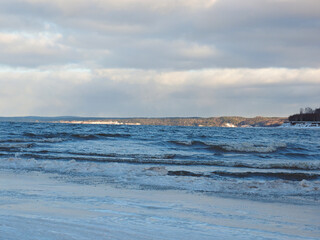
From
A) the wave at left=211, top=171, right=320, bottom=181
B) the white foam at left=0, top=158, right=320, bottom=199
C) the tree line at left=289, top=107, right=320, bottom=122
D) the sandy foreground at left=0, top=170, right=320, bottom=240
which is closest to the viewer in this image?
the sandy foreground at left=0, top=170, right=320, bottom=240

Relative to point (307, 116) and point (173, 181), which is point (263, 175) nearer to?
point (173, 181)

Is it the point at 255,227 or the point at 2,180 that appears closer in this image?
the point at 255,227

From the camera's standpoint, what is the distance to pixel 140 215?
17.4 ft

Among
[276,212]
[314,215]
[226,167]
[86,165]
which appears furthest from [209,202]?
[226,167]

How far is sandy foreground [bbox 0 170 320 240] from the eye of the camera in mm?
4367

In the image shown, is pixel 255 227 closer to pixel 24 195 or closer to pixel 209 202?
pixel 209 202

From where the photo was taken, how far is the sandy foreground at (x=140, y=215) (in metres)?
4.37

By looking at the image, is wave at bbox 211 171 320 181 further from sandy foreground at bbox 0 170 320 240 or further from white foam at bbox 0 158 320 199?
sandy foreground at bbox 0 170 320 240

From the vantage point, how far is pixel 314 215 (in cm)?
593

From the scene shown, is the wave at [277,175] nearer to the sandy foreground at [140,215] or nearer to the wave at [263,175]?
the wave at [263,175]

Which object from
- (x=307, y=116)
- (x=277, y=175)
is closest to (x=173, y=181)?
(x=277, y=175)

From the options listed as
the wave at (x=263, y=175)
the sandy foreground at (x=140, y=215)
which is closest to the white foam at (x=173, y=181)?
the wave at (x=263, y=175)

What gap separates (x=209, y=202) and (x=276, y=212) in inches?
47.0

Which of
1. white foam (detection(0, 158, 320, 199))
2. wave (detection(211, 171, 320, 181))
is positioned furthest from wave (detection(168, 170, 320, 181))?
white foam (detection(0, 158, 320, 199))
